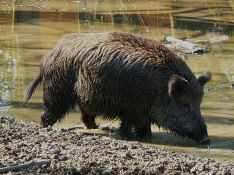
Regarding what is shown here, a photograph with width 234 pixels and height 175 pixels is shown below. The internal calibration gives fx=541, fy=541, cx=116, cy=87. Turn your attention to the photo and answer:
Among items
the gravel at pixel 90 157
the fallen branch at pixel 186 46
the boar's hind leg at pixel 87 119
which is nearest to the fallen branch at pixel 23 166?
the gravel at pixel 90 157

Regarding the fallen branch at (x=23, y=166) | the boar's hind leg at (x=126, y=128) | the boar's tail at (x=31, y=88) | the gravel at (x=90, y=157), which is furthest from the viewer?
the boar's tail at (x=31, y=88)

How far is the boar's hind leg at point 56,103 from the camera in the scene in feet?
28.5

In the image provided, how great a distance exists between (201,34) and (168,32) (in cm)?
101

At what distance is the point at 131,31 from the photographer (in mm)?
16578

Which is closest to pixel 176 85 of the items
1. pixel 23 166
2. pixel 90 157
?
pixel 90 157

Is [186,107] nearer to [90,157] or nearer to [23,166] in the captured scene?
[90,157]

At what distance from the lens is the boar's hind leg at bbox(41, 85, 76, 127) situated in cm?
868

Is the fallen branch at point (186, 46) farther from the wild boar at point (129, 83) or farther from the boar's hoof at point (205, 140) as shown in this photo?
the boar's hoof at point (205, 140)

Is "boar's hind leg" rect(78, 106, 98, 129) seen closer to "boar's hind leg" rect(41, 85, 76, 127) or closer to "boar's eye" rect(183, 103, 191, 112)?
"boar's hind leg" rect(41, 85, 76, 127)

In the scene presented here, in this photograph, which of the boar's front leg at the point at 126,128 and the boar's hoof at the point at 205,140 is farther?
the boar's front leg at the point at 126,128

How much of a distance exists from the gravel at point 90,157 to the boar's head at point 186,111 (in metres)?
1.17

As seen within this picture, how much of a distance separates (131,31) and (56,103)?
8220 millimetres

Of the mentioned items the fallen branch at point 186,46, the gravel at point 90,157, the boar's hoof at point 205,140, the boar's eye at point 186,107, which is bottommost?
the boar's hoof at point 205,140

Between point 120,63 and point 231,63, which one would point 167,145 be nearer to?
point 120,63
